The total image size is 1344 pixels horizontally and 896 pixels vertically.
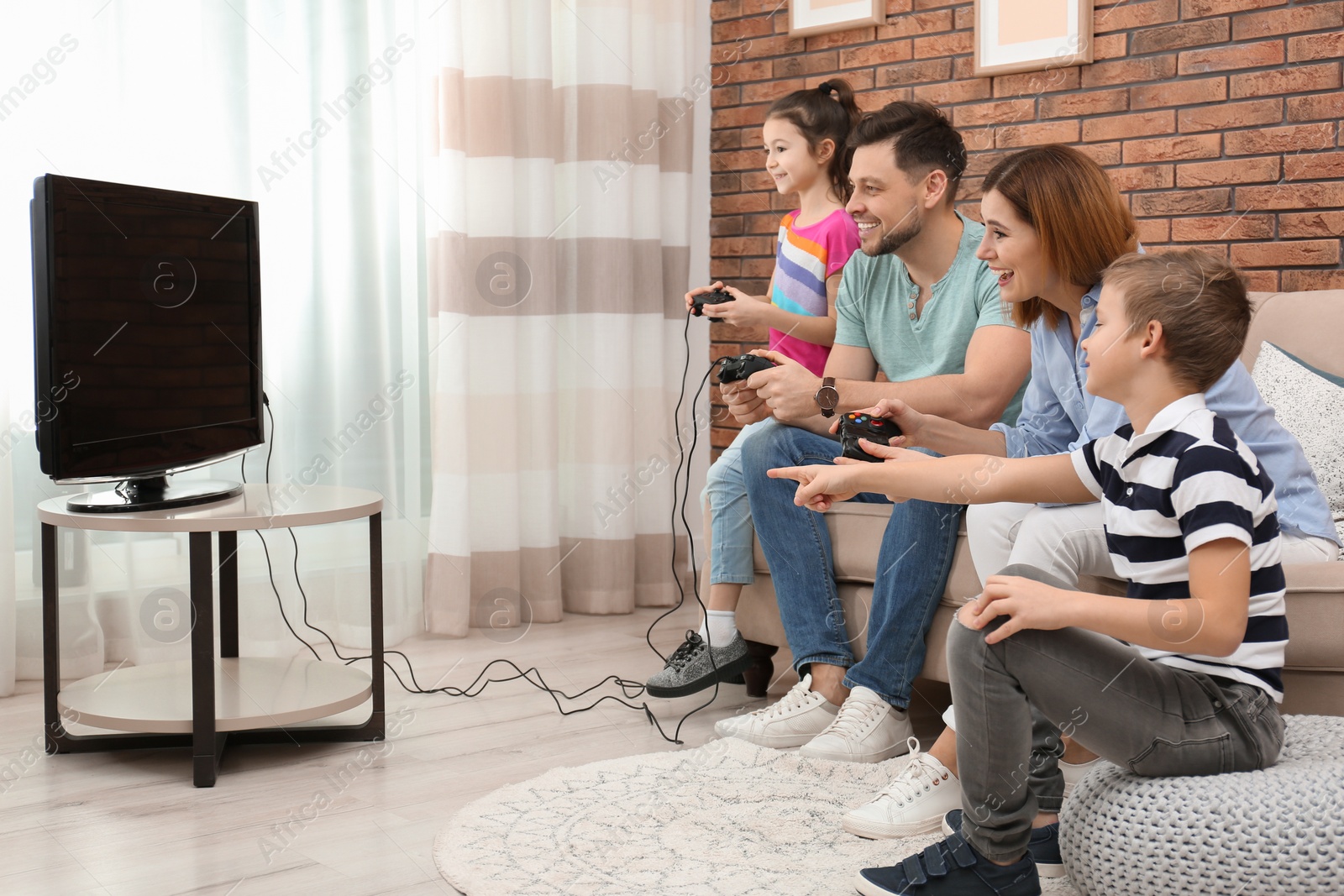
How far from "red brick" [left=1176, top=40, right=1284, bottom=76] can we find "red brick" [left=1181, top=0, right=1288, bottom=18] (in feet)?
0.23

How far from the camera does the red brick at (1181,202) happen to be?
2.48 m

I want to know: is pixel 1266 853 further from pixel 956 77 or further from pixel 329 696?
pixel 956 77

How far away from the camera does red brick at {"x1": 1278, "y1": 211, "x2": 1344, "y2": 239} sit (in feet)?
7.64

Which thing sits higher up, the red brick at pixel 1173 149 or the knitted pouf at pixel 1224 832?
the red brick at pixel 1173 149

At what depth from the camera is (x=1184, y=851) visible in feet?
4.01

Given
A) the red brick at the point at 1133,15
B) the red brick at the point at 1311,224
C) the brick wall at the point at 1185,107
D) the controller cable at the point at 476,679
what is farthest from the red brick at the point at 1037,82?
the controller cable at the point at 476,679

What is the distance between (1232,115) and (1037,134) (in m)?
0.43

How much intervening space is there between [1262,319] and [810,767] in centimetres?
113

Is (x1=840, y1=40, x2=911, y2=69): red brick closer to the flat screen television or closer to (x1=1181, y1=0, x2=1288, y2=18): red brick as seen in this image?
(x1=1181, y1=0, x2=1288, y2=18): red brick

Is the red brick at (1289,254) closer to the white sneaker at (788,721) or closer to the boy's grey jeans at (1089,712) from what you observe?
the white sneaker at (788,721)

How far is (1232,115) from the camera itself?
8.02 ft

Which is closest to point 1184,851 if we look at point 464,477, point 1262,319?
point 1262,319

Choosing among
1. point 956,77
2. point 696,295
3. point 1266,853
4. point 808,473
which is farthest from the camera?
point 956,77

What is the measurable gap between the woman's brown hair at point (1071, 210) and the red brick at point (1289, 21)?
38.1 inches
